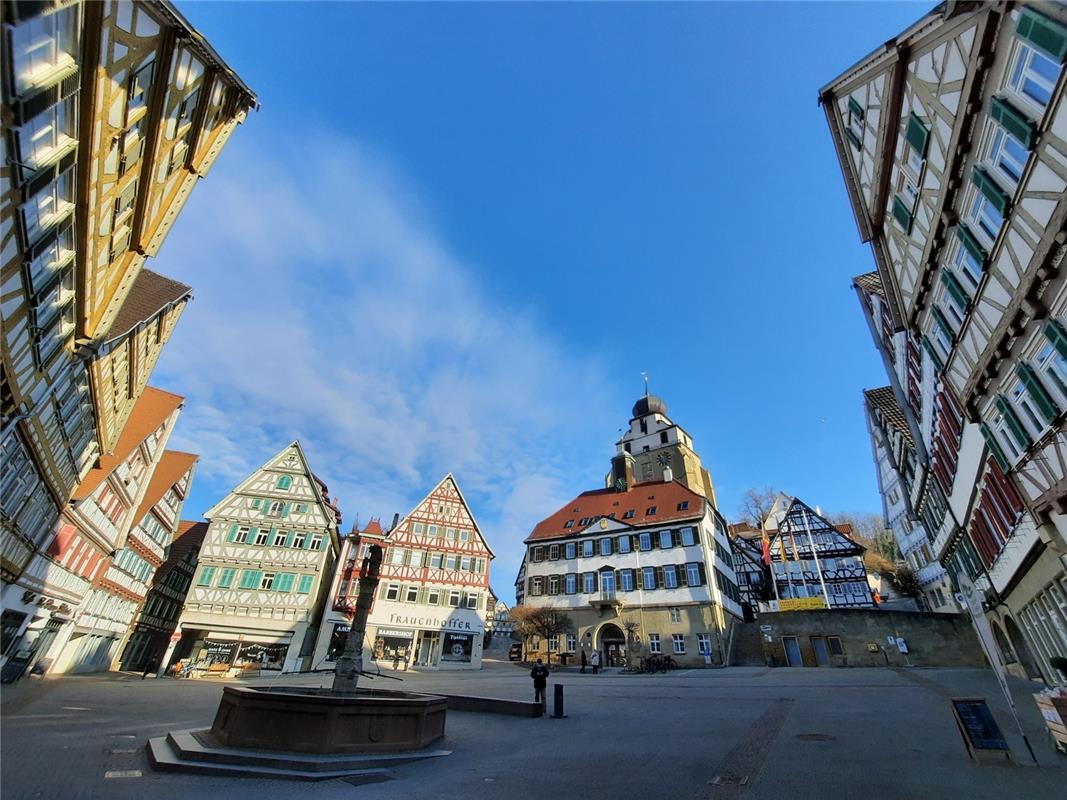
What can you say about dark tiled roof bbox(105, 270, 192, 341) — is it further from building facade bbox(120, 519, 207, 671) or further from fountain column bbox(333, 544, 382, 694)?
building facade bbox(120, 519, 207, 671)

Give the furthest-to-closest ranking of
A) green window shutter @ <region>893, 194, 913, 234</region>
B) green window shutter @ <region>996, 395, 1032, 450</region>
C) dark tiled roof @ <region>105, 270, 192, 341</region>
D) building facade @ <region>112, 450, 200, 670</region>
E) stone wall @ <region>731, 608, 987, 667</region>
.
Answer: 1. building facade @ <region>112, 450, 200, 670</region>
2. stone wall @ <region>731, 608, 987, 667</region>
3. dark tiled roof @ <region>105, 270, 192, 341</region>
4. green window shutter @ <region>893, 194, 913, 234</region>
5. green window shutter @ <region>996, 395, 1032, 450</region>

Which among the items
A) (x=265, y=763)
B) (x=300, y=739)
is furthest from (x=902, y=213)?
(x=265, y=763)

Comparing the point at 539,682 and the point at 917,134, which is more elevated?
the point at 917,134

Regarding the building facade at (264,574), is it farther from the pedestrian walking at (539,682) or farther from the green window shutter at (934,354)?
the green window shutter at (934,354)

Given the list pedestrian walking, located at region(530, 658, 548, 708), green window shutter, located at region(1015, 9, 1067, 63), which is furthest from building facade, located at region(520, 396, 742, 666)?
green window shutter, located at region(1015, 9, 1067, 63)

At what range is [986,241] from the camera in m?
9.32

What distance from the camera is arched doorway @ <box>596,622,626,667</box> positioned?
34.4m

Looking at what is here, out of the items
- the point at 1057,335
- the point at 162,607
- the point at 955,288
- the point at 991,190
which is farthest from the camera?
the point at 162,607

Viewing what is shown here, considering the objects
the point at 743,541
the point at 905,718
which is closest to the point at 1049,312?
the point at 905,718

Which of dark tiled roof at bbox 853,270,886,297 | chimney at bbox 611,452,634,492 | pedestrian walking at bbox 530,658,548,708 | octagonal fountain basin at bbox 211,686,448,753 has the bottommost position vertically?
octagonal fountain basin at bbox 211,686,448,753

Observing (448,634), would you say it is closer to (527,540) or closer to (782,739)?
(527,540)

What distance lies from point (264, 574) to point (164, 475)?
868 centimetres

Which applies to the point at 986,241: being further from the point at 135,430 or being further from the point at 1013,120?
the point at 135,430

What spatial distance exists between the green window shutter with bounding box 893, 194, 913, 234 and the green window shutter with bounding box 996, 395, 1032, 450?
4.39 metres
